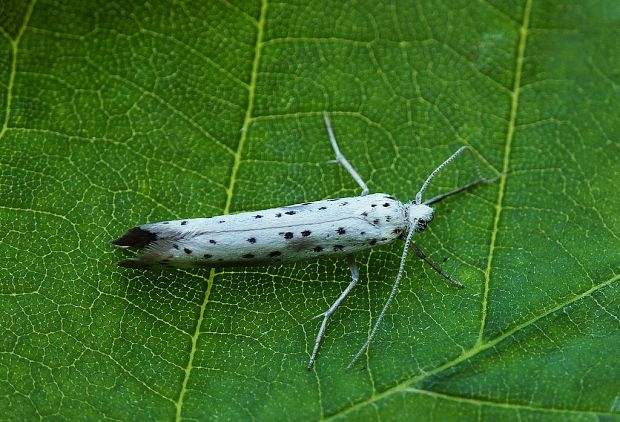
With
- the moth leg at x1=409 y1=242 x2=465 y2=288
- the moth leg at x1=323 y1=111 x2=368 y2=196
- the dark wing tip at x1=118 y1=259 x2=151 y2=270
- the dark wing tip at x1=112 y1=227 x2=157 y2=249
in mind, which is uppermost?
the moth leg at x1=323 y1=111 x2=368 y2=196

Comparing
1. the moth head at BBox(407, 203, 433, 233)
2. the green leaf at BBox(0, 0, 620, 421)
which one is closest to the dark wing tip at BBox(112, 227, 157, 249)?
the green leaf at BBox(0, 0, 620, 421)

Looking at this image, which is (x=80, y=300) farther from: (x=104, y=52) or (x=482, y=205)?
(x=482, y=205)

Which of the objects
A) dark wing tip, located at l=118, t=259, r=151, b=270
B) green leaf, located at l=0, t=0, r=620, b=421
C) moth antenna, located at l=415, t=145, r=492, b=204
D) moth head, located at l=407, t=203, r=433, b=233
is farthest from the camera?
moth antenna, located at l=415, t=145, r=492, b=204

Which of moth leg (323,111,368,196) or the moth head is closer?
the moth head

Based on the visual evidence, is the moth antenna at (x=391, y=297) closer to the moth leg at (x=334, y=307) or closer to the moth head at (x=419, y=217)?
the moth head at (x=419, y=217)

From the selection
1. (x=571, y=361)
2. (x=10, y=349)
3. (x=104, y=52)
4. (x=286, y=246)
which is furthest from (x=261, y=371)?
(x=104, y=52)

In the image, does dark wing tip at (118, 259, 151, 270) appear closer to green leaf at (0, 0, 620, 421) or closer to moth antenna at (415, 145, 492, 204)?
green leaf at (0, 0, 620, 421)
